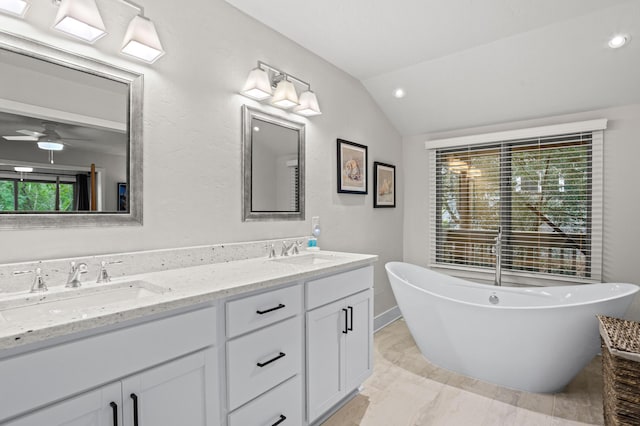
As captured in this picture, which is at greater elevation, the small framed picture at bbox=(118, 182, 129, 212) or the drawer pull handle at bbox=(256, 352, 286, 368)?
the small framed picture at bbox=(118, 182, 129, 212)

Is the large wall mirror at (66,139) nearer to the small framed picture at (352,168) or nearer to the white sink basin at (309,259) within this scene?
the white sink basin at (309,259)

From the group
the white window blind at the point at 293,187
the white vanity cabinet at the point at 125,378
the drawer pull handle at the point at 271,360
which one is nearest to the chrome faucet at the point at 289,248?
the white window blind at the point at 293,187

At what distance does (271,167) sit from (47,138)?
123 cm

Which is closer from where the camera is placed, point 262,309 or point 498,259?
point 262,309

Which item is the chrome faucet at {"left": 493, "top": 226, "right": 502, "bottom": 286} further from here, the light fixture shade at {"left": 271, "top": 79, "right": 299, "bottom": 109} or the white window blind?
the light fixture shade at {"left": 271, "top": 79, "right": 299, "bottom": 109}

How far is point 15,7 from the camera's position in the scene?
1252 millimetres

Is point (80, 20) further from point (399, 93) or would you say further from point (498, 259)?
point (498, 259)

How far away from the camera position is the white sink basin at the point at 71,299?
1145 mm

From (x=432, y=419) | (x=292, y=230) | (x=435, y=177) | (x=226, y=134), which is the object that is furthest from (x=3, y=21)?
(x=435, y=177)

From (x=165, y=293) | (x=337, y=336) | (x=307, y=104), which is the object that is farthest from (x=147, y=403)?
(x=307, y=104)

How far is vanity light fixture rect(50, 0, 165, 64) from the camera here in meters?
1.30

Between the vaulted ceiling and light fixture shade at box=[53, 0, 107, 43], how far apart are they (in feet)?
3.00

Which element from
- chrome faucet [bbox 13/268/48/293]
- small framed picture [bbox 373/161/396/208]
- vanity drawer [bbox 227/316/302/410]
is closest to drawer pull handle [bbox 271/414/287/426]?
vanity drawer [bbox 227/316/302/410]

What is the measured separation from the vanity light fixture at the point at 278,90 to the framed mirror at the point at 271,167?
103 millimetres
